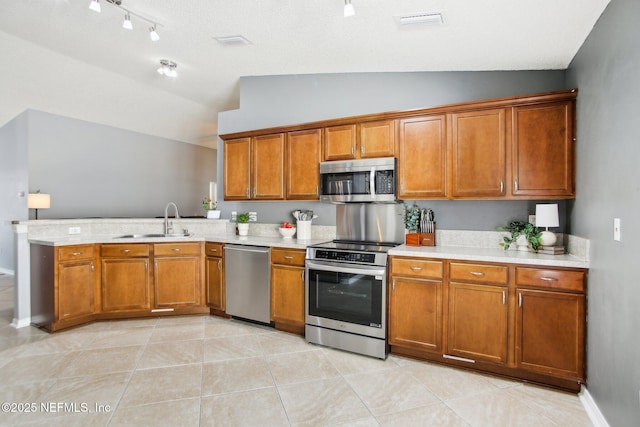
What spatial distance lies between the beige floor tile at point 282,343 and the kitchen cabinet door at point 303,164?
57.3 inches

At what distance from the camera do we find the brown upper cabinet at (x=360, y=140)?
3191mm

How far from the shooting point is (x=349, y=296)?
299 centimetres

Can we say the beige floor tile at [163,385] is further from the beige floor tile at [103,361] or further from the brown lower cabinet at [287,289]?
the brown lower cabinet at [287,289]

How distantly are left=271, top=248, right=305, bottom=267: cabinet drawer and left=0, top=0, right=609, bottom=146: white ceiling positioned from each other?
2.00m

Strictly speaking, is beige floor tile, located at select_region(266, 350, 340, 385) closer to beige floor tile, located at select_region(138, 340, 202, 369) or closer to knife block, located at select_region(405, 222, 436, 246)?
beige floor tile, located at select_region(138, 340, 202, 369)

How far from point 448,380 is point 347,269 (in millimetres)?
1151

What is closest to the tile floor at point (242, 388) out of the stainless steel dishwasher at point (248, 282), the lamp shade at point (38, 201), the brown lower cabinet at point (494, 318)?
the brown lower cabinet at point (494, 318)

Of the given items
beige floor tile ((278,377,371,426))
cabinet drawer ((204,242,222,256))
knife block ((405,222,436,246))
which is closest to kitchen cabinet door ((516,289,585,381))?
knife block ((405,222,436,246))

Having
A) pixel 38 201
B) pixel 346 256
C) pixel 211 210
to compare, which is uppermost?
pixel 38 201

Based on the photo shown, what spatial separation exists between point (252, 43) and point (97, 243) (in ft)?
8.91

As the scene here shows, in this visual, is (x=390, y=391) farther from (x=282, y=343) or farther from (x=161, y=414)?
(x=161, y=414)

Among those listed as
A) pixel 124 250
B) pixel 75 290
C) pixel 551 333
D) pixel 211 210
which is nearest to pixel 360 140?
pixel 551 333

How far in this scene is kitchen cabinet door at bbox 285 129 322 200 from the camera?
3.59 metres

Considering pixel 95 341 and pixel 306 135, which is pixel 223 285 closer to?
pixel 95 341
